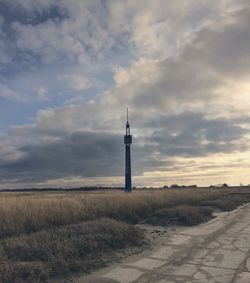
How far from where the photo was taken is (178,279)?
907 centimetres

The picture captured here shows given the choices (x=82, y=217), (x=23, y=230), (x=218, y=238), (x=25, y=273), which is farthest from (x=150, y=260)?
(x=82, y=217)

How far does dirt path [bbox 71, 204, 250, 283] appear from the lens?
9.24 meters

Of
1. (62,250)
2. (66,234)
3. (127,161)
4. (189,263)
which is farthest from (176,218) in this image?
(127,161)

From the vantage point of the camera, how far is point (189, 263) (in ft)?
35.0

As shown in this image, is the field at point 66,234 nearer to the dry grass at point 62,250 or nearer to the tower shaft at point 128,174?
the dry grass at point 62,250

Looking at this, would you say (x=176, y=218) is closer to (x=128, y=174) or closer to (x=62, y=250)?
(x=62, y=250)

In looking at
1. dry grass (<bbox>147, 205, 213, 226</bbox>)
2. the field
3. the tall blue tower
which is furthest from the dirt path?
the tall blue tower

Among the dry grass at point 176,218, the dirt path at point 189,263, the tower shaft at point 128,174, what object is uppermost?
the tower shaft at point 128,174

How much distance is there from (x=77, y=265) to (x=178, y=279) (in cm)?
251

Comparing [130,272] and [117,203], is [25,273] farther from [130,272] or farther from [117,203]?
[117,203]

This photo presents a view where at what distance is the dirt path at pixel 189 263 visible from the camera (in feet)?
30.3

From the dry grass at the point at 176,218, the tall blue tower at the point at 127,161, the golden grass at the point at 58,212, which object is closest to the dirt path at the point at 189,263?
the dry grass at the point at 176,218

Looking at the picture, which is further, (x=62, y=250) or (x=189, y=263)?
(x=62, y=250)

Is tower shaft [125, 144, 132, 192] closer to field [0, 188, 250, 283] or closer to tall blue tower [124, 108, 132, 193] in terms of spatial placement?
tall blue tower [124, 108, 132, 193]
